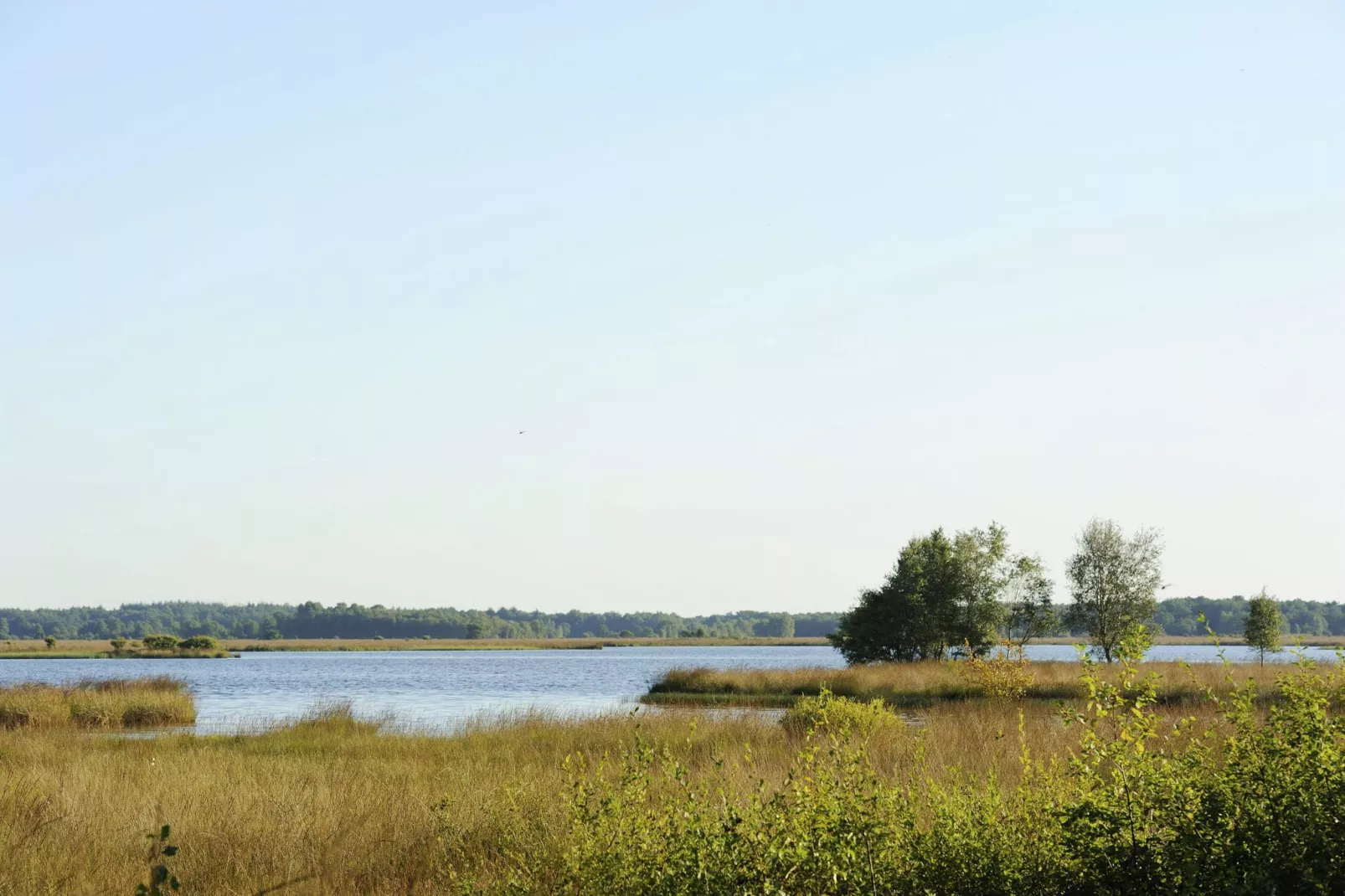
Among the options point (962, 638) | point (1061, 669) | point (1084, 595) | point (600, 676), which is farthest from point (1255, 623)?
point (600, 676)

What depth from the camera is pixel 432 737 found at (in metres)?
24.2

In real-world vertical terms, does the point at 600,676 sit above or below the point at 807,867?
below

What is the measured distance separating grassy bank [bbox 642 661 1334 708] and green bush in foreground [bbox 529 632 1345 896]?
84.2ft

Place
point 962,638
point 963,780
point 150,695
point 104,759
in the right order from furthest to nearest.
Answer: point 962,638 < point 150,695 < point 104,759 < point 963,780

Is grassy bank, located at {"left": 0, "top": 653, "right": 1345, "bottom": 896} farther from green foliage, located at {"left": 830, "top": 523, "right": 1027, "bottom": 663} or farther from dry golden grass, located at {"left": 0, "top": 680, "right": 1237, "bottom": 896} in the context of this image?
green foliage, located at {"left": 830, "top": 523, "right": 1027, "bottom": 663}

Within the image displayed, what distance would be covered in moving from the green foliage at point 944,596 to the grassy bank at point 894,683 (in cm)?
855

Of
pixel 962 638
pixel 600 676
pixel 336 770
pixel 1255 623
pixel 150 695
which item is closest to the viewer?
pixel 336 770

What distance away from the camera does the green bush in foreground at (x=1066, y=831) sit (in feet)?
20.6

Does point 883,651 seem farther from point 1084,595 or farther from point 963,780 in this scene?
point 963,780

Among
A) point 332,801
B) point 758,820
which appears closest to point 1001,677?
point 332,801

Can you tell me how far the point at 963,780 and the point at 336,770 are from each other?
934cm

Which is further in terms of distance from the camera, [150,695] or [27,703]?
[150,695]

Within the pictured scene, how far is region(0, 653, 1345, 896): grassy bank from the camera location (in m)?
6.51

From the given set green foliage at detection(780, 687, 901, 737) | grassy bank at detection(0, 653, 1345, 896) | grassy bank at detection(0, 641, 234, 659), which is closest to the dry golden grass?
grassy bank at detection(0, 653, 1345, 896)
